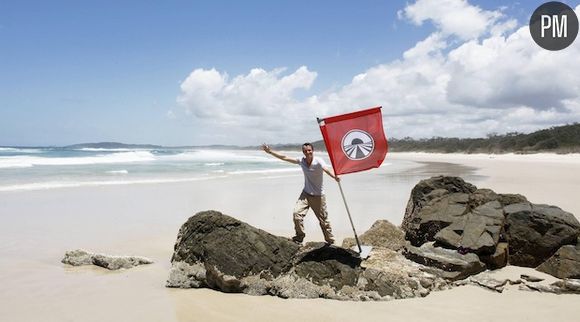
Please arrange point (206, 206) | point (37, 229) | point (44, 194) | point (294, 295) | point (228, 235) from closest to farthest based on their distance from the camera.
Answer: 1. point (294, 295)
2. point (228, 235)
3. point (37, 229)
4. point (206, 206)
5. point (44, 194)

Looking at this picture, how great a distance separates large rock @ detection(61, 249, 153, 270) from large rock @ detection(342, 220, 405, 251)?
387 centimetres

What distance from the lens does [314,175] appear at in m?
7.55

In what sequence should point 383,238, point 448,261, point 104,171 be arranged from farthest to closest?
point 104,171 < point 383,238 < point 448,261

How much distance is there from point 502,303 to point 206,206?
10.9 m

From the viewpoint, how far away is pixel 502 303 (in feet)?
19.7

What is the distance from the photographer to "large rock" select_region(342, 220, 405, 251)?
8367 mm

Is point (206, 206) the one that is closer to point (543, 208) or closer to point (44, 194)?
point (44, 194)

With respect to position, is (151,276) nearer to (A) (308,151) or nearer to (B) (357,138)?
(A) (308,151)

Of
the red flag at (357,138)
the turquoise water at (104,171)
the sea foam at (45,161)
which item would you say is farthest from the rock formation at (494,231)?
the sea foam at (45,161)

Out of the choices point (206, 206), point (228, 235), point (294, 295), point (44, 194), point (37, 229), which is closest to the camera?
point (294, 295)

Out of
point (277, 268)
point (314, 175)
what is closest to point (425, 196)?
point (314, 175)

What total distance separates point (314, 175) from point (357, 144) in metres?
0.92

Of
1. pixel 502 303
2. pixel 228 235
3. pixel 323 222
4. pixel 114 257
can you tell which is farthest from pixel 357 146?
pixel 114 257

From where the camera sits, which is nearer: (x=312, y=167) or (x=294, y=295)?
(x=294, y=295)
